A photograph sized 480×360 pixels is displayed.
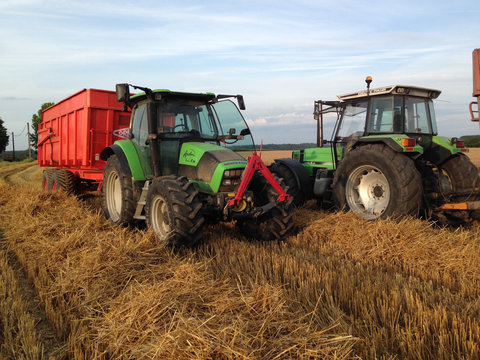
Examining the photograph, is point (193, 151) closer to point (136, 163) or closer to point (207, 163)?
point (207, 163)

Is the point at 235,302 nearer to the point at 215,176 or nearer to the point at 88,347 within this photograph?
the point at 88,347

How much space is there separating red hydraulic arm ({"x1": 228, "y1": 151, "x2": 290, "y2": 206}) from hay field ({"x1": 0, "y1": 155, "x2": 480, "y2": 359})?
1.99 ft

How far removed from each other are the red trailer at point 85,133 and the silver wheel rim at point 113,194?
1380 millimetres

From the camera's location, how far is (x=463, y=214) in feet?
20.0

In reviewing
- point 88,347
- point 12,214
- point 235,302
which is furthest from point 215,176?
point 12,214

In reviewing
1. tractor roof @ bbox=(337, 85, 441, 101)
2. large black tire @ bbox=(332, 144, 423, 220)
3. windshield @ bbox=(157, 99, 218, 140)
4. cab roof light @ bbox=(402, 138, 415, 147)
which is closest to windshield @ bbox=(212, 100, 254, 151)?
windshield @ bbox=(157, 99, 218, 140)

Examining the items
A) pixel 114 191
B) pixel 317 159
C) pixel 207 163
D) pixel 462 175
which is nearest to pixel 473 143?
pixel 317 159

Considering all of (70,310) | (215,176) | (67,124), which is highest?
(67,124)

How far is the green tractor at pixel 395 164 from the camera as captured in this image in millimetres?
5605

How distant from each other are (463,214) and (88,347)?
5734 millimetres

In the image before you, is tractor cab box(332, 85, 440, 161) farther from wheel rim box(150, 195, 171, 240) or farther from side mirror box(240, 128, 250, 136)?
wheel rim box(150, 195, 171, 240)

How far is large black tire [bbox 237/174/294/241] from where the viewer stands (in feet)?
16.8

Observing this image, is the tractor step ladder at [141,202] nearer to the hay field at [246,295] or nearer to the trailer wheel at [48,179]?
the hay field at [246,295]

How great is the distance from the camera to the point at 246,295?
9.71 ft
